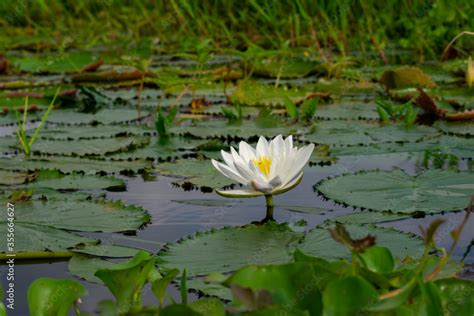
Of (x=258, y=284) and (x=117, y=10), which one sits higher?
(x=117, y=10)

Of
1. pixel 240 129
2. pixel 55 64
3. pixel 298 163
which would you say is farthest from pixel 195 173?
pixel 55 64

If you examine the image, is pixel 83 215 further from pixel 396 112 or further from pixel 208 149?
pixel 396 112

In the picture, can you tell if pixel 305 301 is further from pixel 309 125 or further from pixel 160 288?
pixel 309 125

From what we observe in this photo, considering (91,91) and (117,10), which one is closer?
(91,91)

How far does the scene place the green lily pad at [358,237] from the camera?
1778 mm

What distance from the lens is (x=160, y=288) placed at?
130 cm

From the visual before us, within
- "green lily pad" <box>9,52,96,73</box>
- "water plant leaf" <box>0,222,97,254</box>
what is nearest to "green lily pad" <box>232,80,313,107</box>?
"green lily pad" <box>9,52,96,73</box>

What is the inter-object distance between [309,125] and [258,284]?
7.57ft

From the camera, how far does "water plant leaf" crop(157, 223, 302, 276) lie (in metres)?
1.75

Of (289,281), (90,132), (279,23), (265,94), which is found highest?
(279,23)

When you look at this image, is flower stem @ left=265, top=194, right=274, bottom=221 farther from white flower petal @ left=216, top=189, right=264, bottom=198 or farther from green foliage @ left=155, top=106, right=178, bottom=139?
green foliage @ left=155, top=106, right=178, bottom=139

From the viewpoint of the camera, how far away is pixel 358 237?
186cm

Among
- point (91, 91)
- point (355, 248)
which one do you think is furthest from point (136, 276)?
point (91, 91)

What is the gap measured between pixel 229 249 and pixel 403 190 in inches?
26.1
